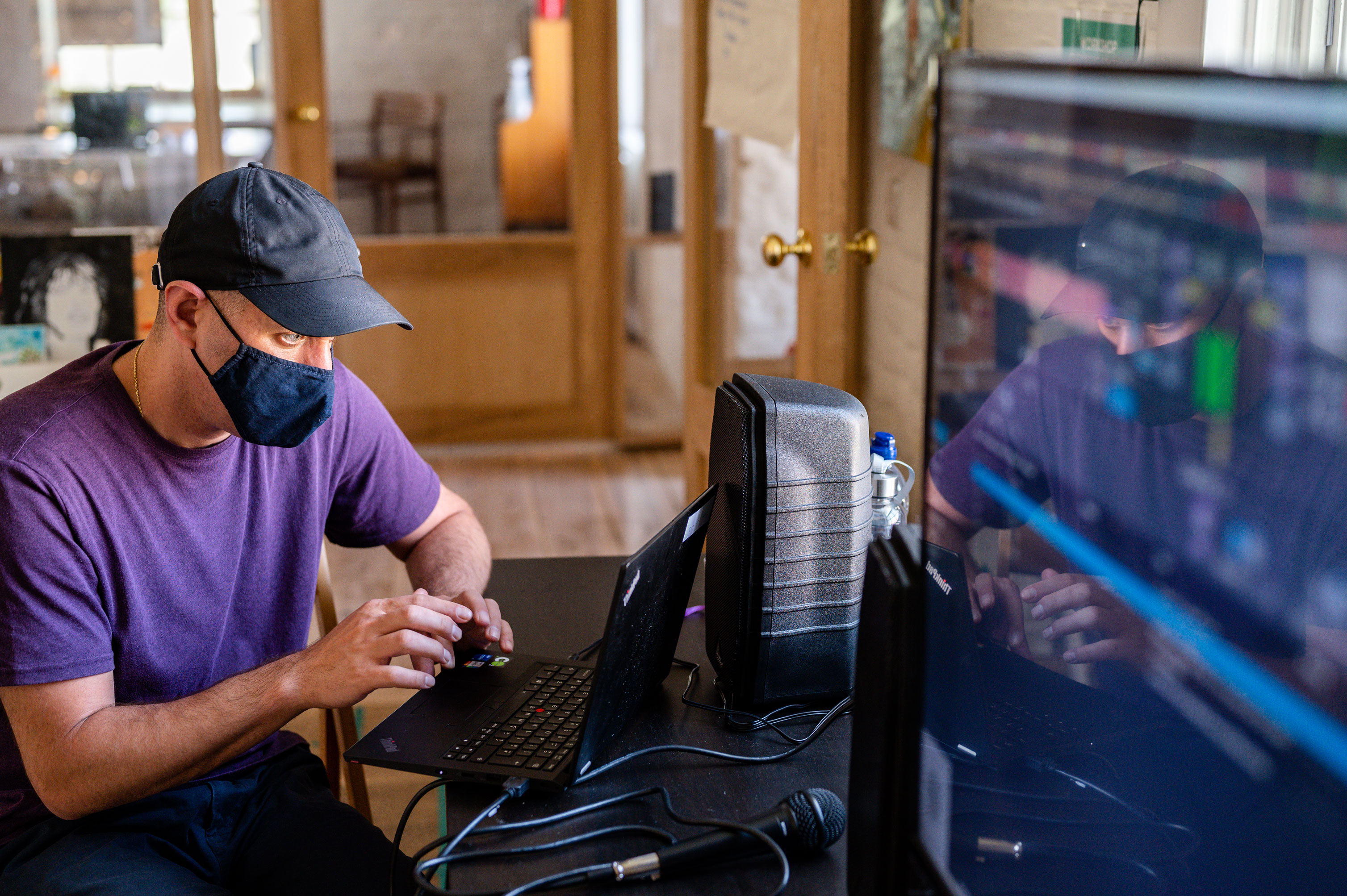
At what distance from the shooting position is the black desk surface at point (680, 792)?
2.70ft

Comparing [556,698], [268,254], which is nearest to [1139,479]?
[556,698]

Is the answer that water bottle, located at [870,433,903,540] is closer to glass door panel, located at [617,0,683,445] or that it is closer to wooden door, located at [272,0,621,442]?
glass door panel, located at [617,0,683,445]

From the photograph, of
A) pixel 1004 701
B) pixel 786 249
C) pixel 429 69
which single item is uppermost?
pixel 429 69

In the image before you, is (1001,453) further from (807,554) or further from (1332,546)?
(807,554)

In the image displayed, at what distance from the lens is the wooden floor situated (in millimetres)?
3209

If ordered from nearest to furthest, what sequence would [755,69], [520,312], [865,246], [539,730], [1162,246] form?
[1162,246] < [539,730] < [865,246] < [755,69] < [520,312]

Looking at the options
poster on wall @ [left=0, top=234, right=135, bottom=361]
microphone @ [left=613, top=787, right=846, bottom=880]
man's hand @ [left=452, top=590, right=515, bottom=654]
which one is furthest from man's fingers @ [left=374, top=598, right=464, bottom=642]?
poster on wall @ [left=0, top=234, right=135, bottom=361]

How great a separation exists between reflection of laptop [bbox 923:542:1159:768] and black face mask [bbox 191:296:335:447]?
2.26 ft

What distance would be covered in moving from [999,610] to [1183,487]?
0.18 metres

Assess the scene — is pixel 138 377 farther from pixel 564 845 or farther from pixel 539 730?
pixel 564 845

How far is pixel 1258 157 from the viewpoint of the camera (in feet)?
1.58

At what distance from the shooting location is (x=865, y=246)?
2.13 metres

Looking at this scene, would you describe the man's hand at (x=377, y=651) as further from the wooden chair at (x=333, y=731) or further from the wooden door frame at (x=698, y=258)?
the wooden door frame at (x=698, y=258)

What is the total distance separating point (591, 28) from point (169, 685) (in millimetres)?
3165
